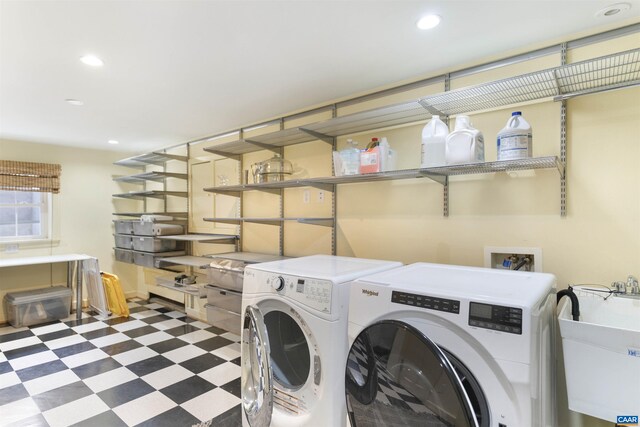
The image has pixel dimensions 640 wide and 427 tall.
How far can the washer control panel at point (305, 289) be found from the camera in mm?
1484

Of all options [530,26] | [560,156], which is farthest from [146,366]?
[530,26]

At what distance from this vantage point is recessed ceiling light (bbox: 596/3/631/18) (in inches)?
57.1

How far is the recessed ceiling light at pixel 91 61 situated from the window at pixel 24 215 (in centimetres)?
321

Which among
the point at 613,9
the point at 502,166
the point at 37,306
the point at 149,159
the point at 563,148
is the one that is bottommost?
the point at 37,306

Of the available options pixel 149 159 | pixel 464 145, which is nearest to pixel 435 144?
pixel 464 145

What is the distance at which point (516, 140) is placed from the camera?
5.13 ft

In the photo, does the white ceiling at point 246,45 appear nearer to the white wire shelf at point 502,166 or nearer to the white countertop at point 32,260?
the white wire shelf at point 502,166

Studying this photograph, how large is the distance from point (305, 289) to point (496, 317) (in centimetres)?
82

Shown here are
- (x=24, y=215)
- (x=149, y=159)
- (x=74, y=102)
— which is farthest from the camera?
(x=149, y=159)

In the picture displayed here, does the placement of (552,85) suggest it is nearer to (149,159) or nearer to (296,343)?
(296,343)

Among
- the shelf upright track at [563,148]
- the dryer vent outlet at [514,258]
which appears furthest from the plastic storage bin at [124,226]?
the shelf upright track at [563,148]

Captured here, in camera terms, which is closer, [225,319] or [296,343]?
[296,343]

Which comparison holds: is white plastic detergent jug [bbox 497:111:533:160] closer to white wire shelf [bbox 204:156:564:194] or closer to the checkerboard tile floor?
white wire shelf [bbox 204:156:564:194]

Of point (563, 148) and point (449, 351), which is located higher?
point (563, 148)
